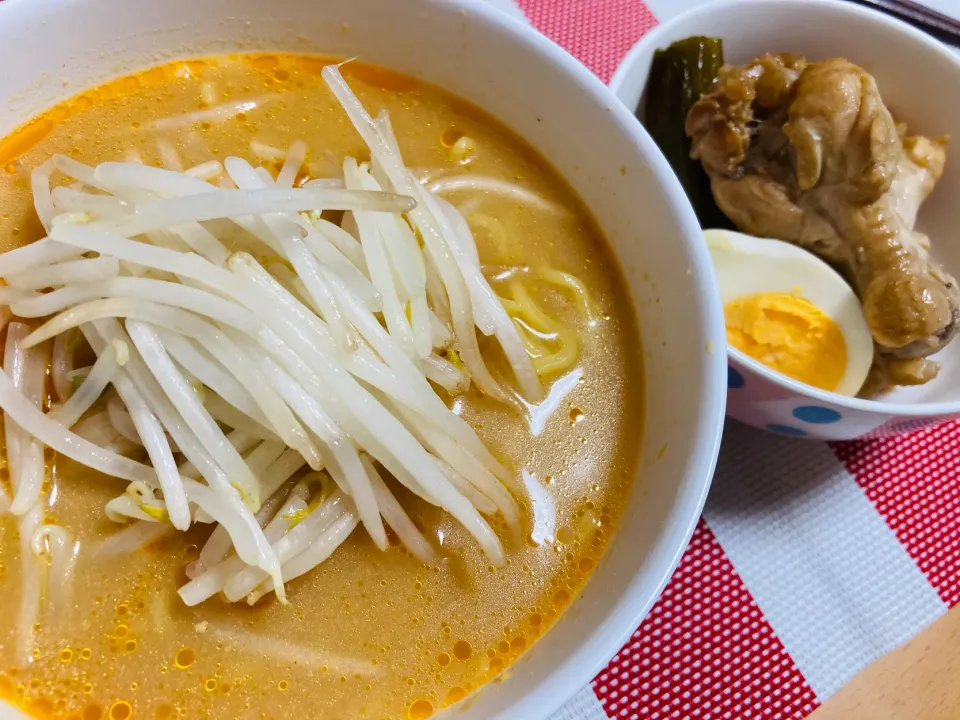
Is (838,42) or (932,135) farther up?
(838,42)

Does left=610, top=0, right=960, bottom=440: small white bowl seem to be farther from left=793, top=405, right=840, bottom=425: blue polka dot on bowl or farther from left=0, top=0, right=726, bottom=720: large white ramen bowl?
left=0, top=0, right=726, bottom=720: large white ramen bowl

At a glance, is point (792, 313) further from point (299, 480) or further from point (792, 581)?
point (299, 480)

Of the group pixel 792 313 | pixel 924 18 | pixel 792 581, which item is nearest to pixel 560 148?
pixel 792 313

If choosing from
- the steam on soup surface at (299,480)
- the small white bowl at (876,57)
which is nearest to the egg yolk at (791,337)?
the small white bowl at (876,57)

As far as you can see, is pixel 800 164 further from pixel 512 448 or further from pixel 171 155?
pixel 171 155

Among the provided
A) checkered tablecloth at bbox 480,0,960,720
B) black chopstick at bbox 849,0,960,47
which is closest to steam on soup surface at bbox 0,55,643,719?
checkered tablecloth at bbox 480,0,960,720

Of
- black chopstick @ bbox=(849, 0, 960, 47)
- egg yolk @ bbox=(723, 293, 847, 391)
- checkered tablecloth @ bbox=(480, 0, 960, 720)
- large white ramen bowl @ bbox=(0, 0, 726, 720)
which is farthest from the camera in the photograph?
black chopstick @ bbox=(849, 0, 960, 47)

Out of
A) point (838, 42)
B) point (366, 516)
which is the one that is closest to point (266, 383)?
point (366, 516)
